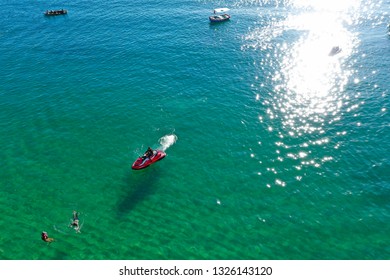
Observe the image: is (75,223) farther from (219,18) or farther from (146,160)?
(219,18)

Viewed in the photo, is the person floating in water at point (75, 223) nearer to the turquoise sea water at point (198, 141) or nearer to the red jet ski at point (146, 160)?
the turquoise sea water at point (198, 141)

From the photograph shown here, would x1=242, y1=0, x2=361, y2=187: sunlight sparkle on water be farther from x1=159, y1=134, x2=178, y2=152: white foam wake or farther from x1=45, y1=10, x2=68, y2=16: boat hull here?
x1=45, y1=10, x2=68, y2=16: boat hull

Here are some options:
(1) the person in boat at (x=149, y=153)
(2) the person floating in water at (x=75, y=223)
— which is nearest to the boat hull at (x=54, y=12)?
(1) the person in boat at (x=149, y=153)

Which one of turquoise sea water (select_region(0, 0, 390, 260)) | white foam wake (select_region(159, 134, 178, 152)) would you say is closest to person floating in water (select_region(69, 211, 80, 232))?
turquoise sea water (select_region(0, 0, 390, 260))

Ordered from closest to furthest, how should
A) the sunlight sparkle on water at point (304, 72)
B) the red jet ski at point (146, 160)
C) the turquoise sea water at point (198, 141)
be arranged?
1. the turquoise sea water at point (198, 141)
2. the red jet ski at point (146, 160)
3. the sunlight sparkle on water at point (304, 72)

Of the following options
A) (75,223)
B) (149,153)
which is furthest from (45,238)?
(149,153)

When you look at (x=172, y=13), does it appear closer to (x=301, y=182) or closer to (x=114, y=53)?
(x=114, y=53)

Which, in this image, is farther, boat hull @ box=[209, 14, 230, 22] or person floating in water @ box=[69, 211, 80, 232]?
boat hull @ box=[209, 14, 230, 22]
